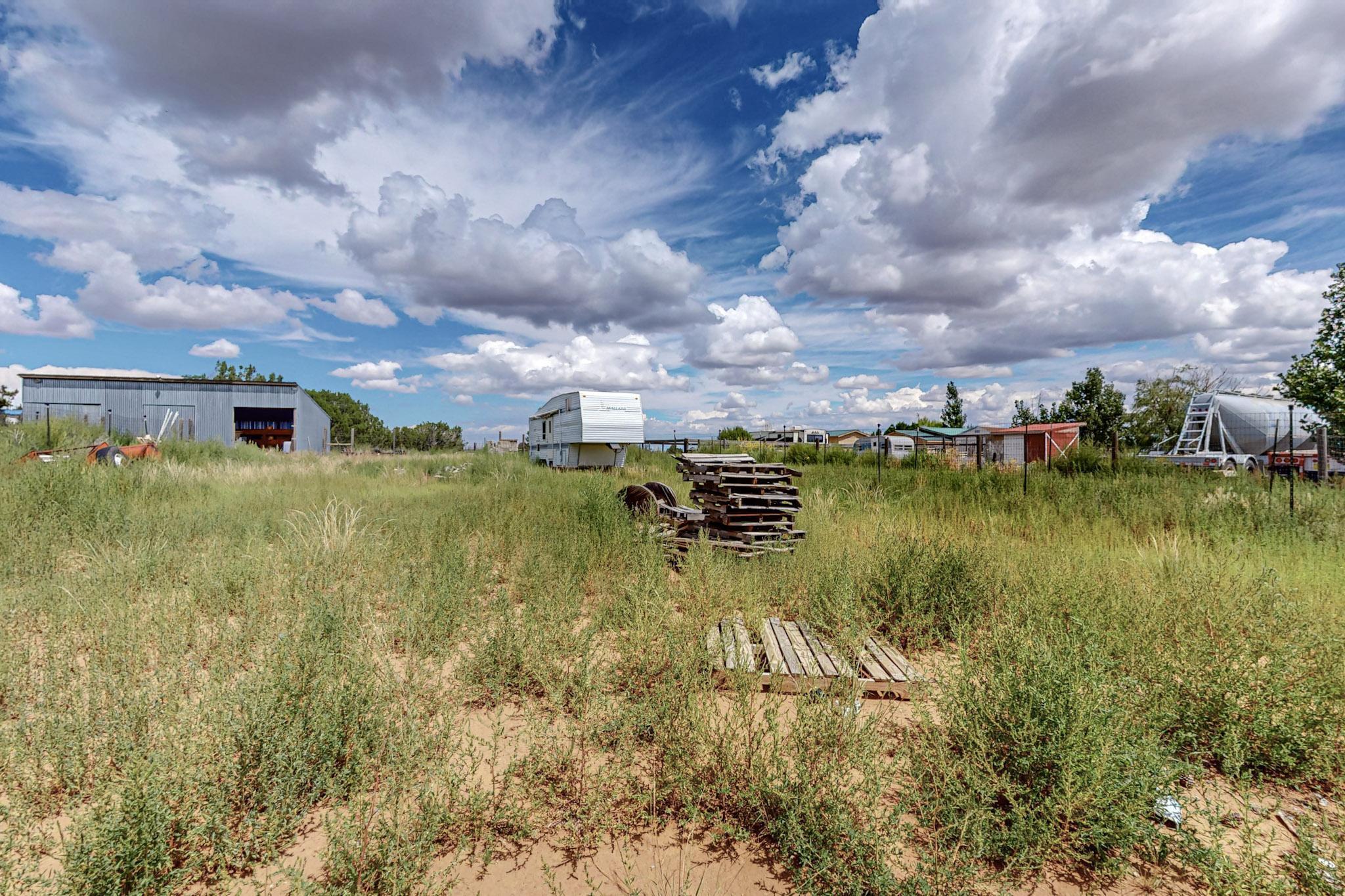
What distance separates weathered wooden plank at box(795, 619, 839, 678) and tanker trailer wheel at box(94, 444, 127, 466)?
51.0 ft

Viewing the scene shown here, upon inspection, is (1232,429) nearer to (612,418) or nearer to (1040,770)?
(612,418)

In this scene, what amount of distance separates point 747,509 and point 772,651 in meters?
2.68

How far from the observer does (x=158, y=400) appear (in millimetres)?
28250

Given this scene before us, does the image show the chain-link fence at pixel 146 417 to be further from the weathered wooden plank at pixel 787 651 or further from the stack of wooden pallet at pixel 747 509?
the weathered wooden plank at pixel 787 651

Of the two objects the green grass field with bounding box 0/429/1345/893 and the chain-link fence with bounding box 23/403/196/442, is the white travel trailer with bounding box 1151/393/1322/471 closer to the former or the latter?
the green grass field with bounding box 0/429/1345/893

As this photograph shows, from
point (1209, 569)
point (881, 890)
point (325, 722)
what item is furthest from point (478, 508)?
point (1209, 569)

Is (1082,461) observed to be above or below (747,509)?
above

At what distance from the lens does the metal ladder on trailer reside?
61.6 ft

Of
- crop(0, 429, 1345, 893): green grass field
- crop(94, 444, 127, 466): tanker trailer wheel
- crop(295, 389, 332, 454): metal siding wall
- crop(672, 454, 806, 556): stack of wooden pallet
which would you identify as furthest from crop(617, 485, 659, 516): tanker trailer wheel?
crop(295, 389, 332, 454): metal siding wall

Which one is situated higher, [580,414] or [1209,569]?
[580,414]

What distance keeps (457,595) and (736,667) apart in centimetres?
274

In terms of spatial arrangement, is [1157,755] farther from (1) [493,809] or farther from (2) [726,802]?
(1) [493,809]

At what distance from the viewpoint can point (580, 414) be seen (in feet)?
59.7

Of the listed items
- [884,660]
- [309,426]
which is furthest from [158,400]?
[884,660]
